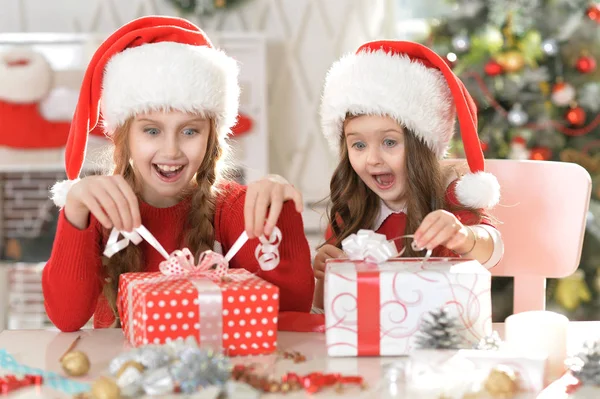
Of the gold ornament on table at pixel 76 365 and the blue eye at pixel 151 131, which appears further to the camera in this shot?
the blue eye at pixel 151 131

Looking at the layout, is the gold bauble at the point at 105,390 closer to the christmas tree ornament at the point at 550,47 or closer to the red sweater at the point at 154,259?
the red sweater at the point at 154,259

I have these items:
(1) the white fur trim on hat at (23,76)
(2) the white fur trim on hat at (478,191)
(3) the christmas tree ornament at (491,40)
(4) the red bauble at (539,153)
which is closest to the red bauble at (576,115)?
(4) the red bauble at (539,153)

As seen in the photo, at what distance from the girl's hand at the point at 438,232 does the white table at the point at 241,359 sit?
0.15 meters

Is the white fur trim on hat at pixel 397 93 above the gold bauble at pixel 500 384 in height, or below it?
above

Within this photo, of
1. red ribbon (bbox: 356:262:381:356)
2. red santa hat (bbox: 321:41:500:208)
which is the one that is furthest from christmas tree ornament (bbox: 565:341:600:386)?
red santa hat (bbox: 321:41:500:208)

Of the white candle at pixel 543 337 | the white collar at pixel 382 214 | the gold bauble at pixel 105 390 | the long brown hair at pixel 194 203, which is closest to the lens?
the gold bauble at pixel 105 390

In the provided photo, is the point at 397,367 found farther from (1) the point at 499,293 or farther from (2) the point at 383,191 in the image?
(1) the point at 499,293

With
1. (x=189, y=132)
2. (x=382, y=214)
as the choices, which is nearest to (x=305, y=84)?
(x=382, y=214)

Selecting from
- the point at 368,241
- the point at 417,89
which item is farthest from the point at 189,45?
the point at 368,241

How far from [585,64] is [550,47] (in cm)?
16

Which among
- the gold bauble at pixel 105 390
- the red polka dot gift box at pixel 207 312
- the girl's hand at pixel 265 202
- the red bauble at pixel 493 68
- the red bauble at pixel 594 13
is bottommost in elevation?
the gold bauble at pixel 105 390

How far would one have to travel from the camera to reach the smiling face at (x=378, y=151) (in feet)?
4.66

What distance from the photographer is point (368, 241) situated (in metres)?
1.02

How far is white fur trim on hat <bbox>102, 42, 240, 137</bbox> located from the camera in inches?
51.1
